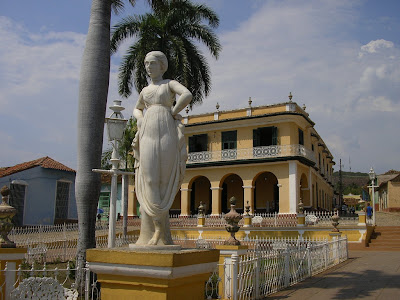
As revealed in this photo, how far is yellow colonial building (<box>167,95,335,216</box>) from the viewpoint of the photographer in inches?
982

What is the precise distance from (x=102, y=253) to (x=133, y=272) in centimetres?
33

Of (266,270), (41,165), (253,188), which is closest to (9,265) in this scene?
(266,270)

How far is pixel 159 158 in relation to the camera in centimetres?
363

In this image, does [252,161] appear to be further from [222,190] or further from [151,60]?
[151,60]

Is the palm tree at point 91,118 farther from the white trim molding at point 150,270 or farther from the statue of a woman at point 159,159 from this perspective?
the white trim molding at point 150,270

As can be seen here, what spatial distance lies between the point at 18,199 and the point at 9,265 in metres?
19.2

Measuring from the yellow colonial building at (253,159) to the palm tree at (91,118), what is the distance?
17.3 meters

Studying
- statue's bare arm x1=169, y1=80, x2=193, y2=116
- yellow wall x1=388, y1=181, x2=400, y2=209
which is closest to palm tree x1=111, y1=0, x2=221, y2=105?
statue's bare arm x1=169, y1=80, x2=193, y2=116

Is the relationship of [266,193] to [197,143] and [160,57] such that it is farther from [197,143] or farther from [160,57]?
[160,57]

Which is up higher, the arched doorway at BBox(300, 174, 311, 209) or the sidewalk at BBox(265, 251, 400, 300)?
the arched doorway at BBox(300, 174, 311, 209)

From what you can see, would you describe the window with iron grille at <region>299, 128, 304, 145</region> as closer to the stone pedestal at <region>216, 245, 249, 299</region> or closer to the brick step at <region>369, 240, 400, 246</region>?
the brick step at <region>369, 240, 400, 246</region>

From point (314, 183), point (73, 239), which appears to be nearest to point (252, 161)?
point (314, 183)

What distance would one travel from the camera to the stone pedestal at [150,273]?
2.89m

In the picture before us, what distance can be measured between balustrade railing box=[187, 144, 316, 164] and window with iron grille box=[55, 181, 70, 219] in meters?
8.45
